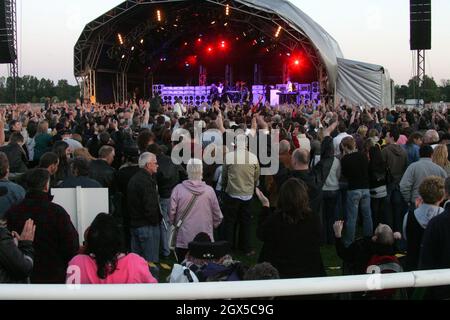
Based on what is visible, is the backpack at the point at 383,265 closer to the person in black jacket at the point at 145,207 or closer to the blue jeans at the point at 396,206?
the person in black jacket at the point at 145,207

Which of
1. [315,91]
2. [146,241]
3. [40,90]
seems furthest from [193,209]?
[40,90]

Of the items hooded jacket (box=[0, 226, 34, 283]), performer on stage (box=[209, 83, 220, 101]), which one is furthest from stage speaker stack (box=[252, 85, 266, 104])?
hooded jacket (box=[0, 226, 34, 283])

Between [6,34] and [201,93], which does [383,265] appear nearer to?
[6,34]

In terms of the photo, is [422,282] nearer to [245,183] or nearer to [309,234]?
[309,234]

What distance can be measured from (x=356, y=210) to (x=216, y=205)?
8.43 feet

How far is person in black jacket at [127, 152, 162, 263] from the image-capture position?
6086 mm

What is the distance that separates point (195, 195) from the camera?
589 centimetres

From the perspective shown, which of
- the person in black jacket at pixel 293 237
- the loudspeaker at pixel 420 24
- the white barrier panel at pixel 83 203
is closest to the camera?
the white barrier panel at pixel 83 203

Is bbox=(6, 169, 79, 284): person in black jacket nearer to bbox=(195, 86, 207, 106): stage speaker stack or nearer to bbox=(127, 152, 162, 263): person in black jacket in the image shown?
bbox=(127, 152, 162, 263): person in black jacket

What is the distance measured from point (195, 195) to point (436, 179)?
2322 mm

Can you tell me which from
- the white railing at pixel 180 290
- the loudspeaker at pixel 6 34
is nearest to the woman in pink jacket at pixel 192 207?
the white railing at pixel 180 290

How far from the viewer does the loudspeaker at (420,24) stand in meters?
24.2

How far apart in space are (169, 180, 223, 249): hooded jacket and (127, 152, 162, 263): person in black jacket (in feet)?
1.03
